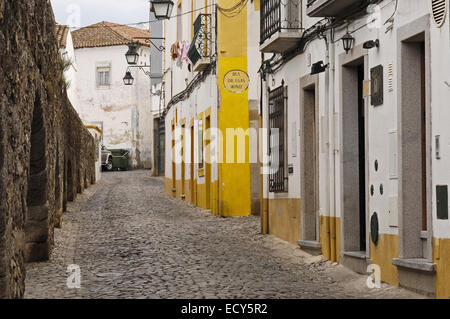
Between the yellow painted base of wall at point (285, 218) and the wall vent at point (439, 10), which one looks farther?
the yellow painted base of wall at point (285, 218)

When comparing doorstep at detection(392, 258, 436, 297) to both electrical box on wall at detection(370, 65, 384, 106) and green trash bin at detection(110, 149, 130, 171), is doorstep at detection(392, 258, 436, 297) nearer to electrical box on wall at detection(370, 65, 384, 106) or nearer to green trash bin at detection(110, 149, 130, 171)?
electrical box on wall at detection(370, 65, 384, 106)

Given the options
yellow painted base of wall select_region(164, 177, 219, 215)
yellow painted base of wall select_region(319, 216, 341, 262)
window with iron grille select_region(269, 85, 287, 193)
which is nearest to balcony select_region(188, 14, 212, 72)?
yellow painted base of wall select_region(164, 177, 219, 215)

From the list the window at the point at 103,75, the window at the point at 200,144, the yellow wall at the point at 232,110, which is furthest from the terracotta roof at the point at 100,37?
the yellow wall at the point at 232,110

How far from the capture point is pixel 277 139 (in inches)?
547

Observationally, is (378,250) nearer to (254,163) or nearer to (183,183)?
(254,163)

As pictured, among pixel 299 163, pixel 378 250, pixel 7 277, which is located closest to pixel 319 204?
pixel 299 163

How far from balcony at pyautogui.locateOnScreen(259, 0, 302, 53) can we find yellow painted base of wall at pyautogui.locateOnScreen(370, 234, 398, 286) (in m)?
4.10

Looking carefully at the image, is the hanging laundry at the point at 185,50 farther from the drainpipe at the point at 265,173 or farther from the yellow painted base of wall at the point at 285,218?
the yellow painted base of wall at the point at 285,218

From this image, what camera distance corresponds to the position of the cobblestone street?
8445 millimetres

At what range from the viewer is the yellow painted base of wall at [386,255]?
8.55m

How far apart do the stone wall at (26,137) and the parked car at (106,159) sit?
29741 mm

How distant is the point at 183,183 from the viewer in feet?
83.4

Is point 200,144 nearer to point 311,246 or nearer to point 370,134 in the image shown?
point 311,246

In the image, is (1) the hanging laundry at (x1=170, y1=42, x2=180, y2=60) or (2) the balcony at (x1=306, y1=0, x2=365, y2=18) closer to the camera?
(2) the balcony at (x1=306, y1=0, x2=365, y2=18)
